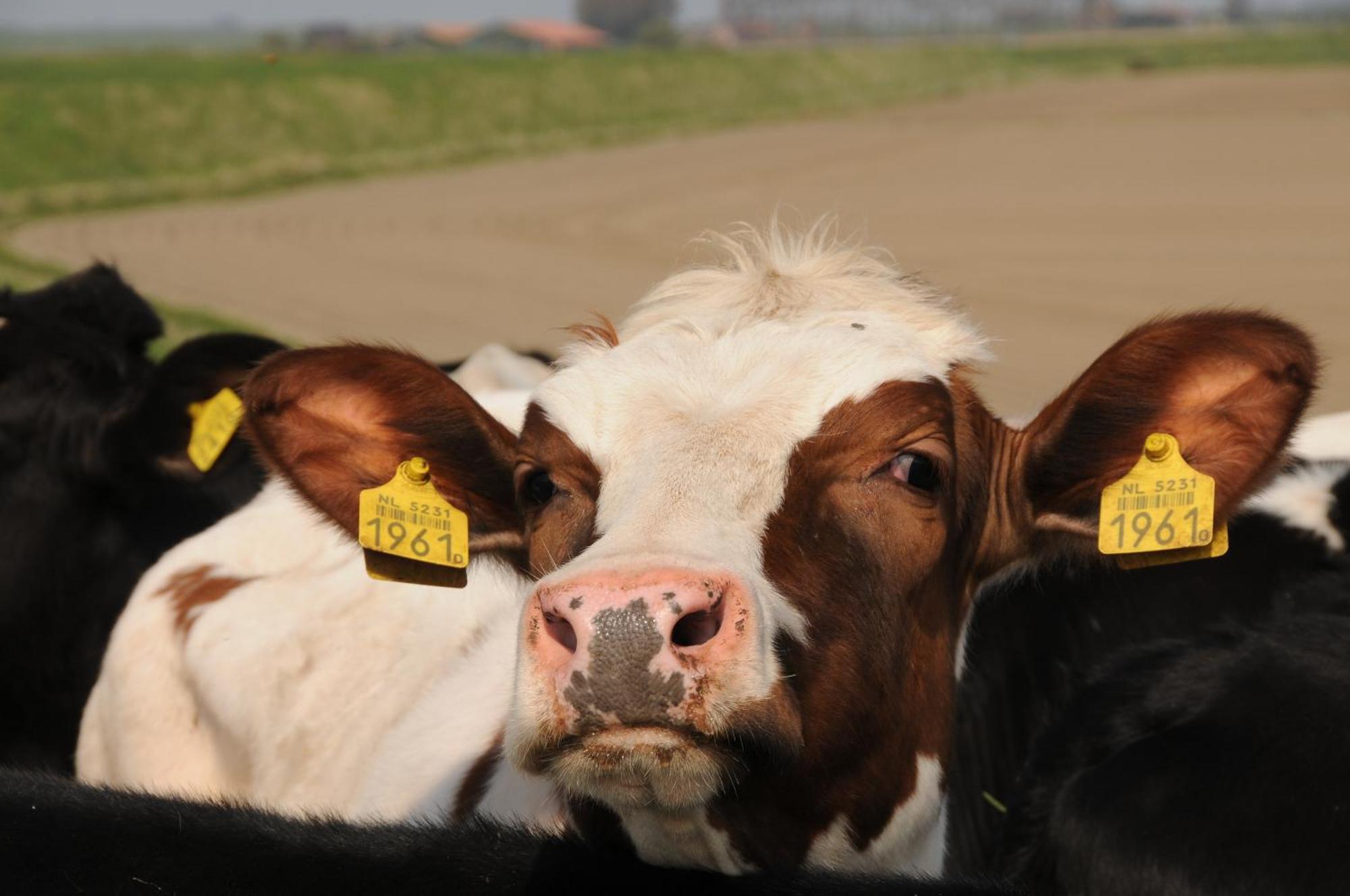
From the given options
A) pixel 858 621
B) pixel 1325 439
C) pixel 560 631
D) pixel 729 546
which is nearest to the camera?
pixel 560 631

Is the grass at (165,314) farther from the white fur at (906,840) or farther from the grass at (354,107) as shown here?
the grass at (354,107)

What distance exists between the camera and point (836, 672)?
2855 mm

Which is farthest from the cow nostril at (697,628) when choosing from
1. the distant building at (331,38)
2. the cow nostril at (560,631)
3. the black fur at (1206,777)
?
the distant building at (331,38)

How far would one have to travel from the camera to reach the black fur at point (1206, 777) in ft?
11.4

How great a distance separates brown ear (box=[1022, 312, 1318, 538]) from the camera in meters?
3.25

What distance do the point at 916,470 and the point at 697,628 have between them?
744mm

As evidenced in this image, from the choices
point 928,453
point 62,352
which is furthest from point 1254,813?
point 62,352

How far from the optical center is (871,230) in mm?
19469

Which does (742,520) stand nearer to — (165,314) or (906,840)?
(906,840)

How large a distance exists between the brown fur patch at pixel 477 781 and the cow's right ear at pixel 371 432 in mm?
483

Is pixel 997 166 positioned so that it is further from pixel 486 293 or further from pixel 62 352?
pixel 62 352

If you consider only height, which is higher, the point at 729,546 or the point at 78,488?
the point at 729,546

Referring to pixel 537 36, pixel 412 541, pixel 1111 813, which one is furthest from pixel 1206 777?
pixel 537 36

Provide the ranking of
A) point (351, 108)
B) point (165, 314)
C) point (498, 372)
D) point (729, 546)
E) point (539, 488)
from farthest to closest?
point (351, 108) < point (165, 314) < point (498, 372) < point (539, 488) < point (729, 546)
